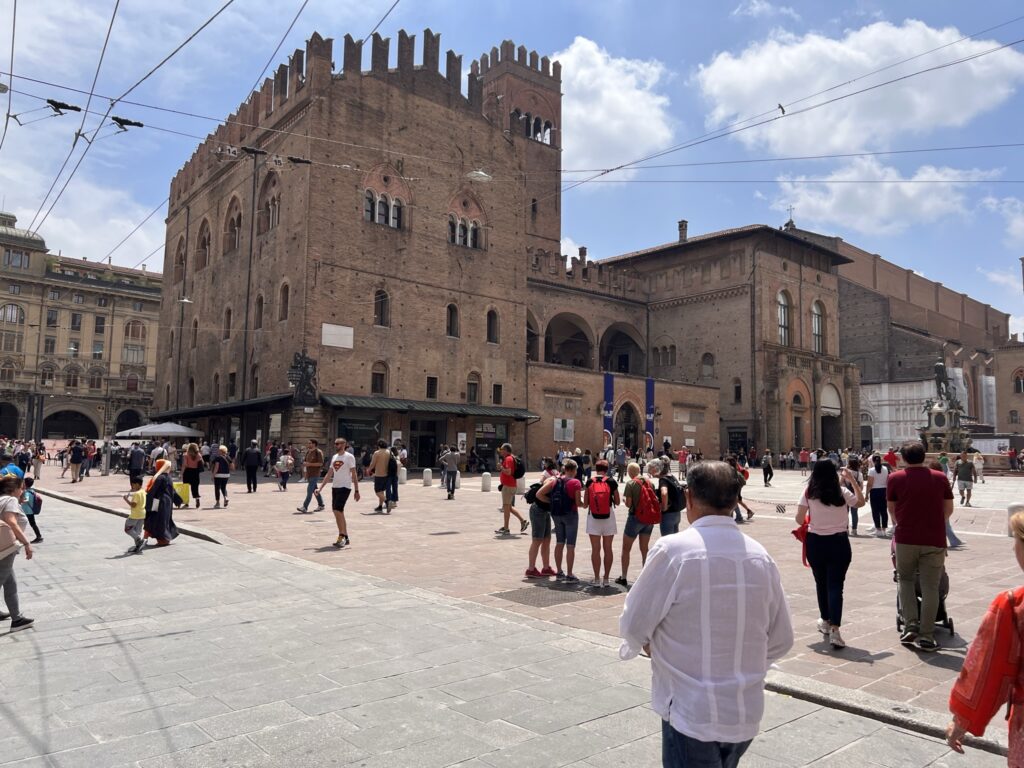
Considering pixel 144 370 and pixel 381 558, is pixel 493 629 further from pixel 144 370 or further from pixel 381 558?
pixel 144 370

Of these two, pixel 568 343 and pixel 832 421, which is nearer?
pixel 832 421

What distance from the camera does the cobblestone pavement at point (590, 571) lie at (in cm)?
573

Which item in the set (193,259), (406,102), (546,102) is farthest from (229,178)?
(546,102)

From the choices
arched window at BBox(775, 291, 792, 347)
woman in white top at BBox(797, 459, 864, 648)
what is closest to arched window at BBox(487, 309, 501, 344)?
arched window at BBox(775, 291, 792, 347)

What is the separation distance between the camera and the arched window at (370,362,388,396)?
3344cm

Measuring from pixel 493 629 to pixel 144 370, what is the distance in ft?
238

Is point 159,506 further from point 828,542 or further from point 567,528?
point 828,542

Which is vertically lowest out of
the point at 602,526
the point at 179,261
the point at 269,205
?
the point at 602,526

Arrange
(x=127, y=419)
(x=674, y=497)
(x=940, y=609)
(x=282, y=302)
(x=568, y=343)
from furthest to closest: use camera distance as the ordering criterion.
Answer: (x=127, y=419) → (x=568, y=343) → (x=282, y=302) → (x=674, y=497) → (x=940, y=609)

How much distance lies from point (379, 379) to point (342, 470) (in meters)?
22.0

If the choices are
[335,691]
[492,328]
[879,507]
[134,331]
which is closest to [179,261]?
[492,328]

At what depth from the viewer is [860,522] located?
16.2 meters

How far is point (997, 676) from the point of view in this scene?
2.42 m

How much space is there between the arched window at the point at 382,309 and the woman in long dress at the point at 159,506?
2232 cm
